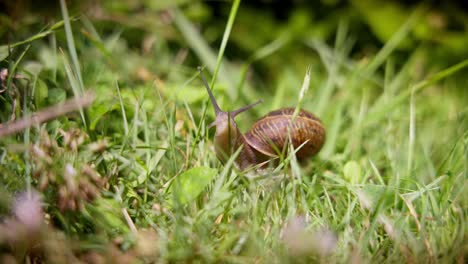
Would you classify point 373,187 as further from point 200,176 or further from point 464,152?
point 200,176

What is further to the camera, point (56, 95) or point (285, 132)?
point (285, 132)

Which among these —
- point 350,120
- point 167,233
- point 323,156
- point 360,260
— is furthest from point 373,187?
point 350,120

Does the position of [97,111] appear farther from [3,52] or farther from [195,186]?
[195,186]

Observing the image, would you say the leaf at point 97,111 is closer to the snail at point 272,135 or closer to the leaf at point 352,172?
the snail at point 272,135

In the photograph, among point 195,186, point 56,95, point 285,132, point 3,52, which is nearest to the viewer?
point 195,186

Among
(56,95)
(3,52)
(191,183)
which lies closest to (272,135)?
(191,183)

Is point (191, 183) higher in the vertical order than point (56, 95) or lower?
lower

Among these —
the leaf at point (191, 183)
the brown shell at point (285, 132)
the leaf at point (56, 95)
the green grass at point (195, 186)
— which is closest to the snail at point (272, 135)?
the brown shell at point (285, 132)
